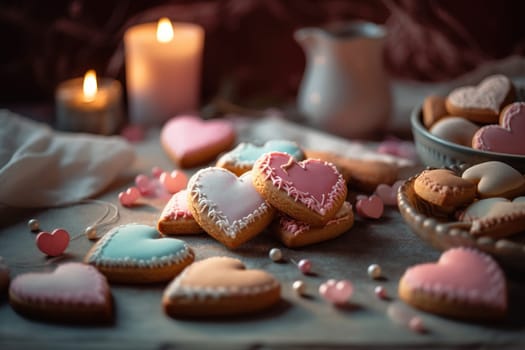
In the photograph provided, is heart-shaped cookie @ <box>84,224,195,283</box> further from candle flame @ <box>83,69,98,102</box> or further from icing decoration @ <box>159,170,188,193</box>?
candle flame @ <box>83,69,98,102</box>

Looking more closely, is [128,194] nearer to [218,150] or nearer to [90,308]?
[218,150]

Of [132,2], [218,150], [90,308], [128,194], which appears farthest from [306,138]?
[90,308]

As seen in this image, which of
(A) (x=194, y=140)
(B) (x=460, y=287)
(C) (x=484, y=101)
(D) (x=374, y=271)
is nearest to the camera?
(B) (x=460, y=287)

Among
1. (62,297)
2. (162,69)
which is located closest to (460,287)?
(62,297)

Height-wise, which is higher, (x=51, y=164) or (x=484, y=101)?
(x=484, y=101)

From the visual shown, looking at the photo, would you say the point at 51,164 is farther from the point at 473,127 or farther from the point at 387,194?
the point at 473,127

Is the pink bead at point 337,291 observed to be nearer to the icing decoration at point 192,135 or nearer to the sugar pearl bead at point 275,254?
the sugar pearl bead at point 275,254
